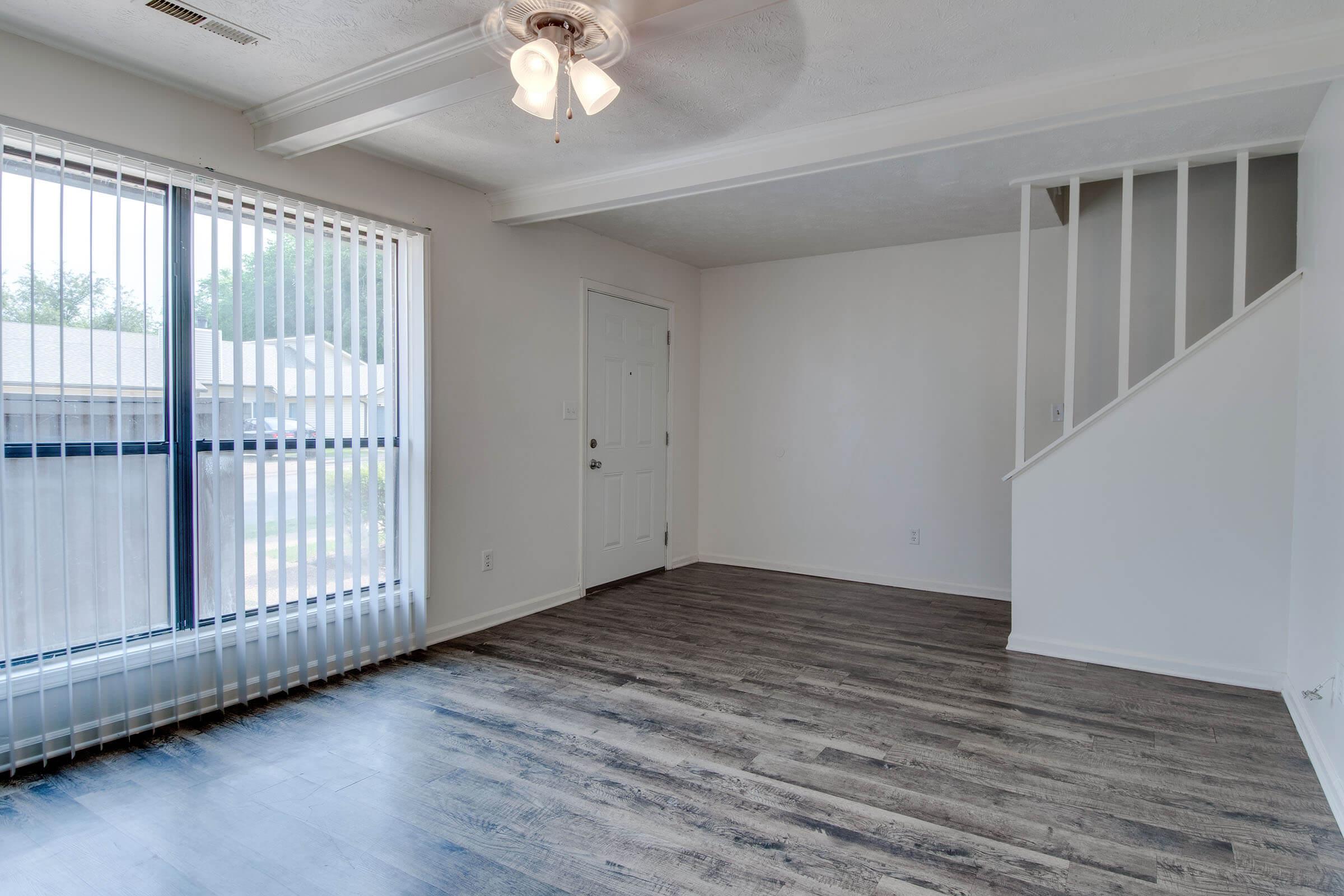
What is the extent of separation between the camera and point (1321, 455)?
109 inches

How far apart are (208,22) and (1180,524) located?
438cm

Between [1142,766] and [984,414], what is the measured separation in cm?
282

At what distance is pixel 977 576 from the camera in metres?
5.02

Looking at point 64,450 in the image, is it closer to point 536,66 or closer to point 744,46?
point 536,66

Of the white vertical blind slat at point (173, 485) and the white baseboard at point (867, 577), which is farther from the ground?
the white vertical blind slat at point (173, 485)

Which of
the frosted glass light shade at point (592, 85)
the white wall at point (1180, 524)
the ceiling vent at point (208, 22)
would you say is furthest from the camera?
the white wall at point (1180, 524)

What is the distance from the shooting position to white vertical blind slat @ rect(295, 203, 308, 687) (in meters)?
3.21

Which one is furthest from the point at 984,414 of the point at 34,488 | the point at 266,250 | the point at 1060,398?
the point at 34,488

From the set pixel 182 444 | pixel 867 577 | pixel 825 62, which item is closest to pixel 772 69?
pixel 825 62

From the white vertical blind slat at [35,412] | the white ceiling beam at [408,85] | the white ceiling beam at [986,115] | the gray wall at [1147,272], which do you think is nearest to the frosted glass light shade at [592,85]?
the white ceiling beam at [408,85]

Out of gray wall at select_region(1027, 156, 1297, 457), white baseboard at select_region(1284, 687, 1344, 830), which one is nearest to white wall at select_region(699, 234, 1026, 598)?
gray wall at select_region(1027, 156, 1297, 457)

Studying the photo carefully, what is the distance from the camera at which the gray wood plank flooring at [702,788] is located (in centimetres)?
197

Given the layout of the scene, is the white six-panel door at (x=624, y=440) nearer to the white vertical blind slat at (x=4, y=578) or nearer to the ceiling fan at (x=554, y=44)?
the ceiling fan at (x=554, y=44)

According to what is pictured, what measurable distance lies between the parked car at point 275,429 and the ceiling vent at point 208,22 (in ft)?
4.62
